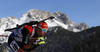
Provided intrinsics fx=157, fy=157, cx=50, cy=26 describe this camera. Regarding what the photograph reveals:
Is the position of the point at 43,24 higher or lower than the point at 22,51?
higher

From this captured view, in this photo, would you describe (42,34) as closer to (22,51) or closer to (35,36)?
(35,36)

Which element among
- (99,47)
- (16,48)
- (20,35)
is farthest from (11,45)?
(99,47)

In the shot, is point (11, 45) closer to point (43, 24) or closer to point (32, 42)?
point (32, 42)

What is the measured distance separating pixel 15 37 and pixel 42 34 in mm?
2583

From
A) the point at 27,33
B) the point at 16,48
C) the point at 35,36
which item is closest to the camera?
the point at 27,33

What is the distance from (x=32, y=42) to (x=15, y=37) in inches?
75.2

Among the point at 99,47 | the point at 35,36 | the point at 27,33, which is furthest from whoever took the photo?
the point at 99,47

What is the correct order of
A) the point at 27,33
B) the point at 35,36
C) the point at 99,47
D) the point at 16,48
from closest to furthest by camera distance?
the point at 27,33
the point at 35,36
the point at 16,48
the point at 99,47

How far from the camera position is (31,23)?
11.6m

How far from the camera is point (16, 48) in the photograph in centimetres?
1265

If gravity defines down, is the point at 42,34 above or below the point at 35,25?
below

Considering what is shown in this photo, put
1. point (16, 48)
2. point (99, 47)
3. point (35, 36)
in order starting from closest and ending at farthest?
point (35, 36), point (16, 48), point (99, 47)

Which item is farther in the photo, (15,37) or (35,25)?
(15,37)

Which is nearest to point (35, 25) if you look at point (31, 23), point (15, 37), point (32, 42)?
point (31, 23)
